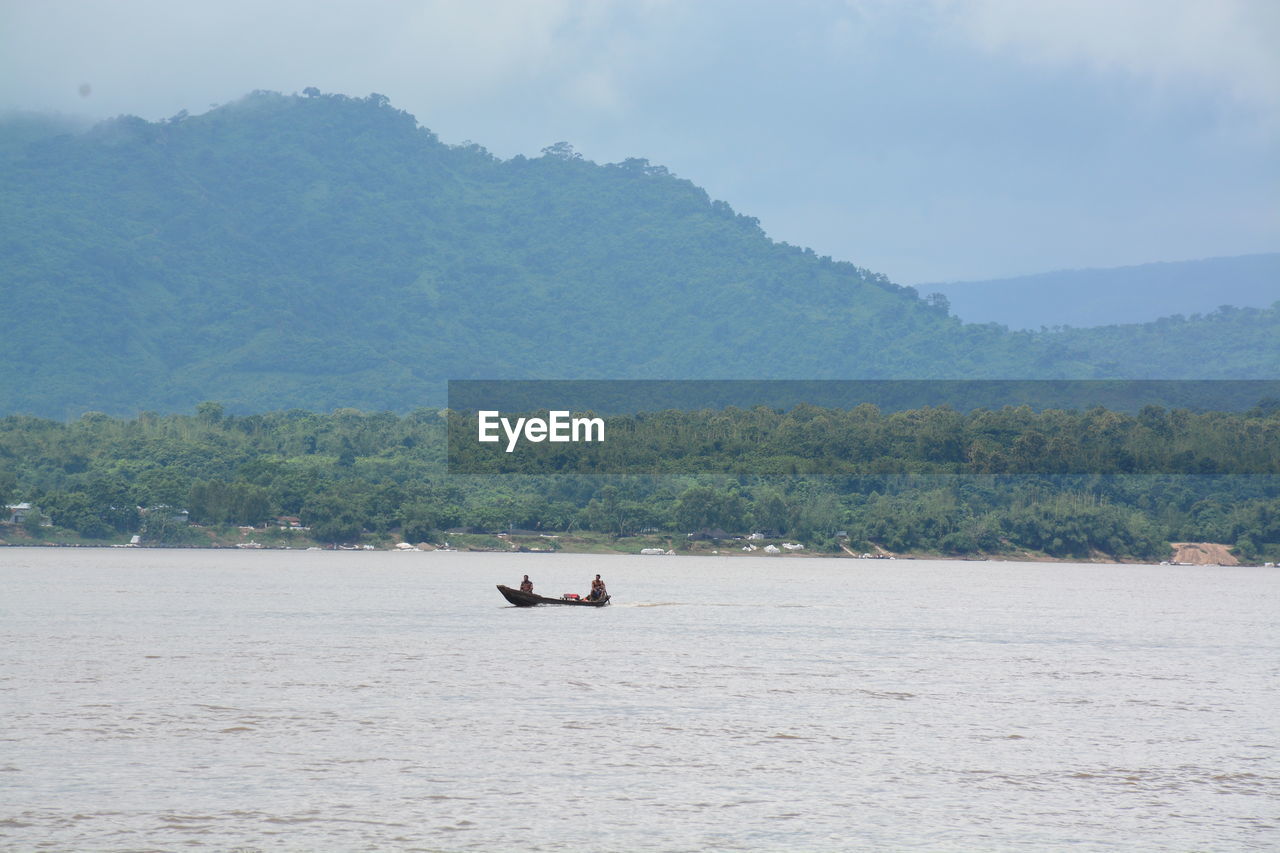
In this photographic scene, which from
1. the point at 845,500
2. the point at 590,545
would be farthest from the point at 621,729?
the point at 845,500

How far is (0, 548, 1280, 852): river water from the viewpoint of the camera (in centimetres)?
3125

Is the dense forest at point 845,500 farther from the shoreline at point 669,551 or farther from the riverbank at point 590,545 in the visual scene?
the shoreline at point 669,551

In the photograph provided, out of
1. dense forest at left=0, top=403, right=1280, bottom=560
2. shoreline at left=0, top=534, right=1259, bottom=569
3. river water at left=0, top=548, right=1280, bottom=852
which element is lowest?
river water at left=0, top=548, right=1280, bottom=852

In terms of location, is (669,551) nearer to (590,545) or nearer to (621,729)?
(590,545)

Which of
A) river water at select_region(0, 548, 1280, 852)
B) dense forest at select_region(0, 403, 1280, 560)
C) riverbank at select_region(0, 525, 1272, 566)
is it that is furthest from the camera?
riverbank at select_region(0, 525, 1272, 566)

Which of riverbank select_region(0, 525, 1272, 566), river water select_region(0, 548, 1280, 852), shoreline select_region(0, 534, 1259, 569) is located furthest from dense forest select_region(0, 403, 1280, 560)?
river water select_region(0, 548, 1280, 852)

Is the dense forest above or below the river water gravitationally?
above

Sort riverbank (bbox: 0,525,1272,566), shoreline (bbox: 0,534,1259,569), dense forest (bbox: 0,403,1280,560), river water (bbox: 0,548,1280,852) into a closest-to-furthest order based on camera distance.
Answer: river water (bbox: 0,548,1280,852)
dense forest (bbox: 0,403,1280,560)
shoreline (bbox: 0,534,1259,569)
riverbank (bbox: 0,525,1272,566)

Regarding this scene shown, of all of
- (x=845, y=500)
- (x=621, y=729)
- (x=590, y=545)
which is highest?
(x=845, y=500)

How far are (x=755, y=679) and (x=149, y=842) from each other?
29.8 metres

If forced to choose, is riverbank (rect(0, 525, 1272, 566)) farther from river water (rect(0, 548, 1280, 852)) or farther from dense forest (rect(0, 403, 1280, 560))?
river water (rect(0, 548, 1280, 852))

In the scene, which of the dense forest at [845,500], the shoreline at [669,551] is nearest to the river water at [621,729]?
the dense forest at [845,500]

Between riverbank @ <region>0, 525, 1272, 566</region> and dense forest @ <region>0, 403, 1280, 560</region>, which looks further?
riverbank @ <region>0, 525, 1272, 566</region>

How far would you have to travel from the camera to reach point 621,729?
1694 inches
